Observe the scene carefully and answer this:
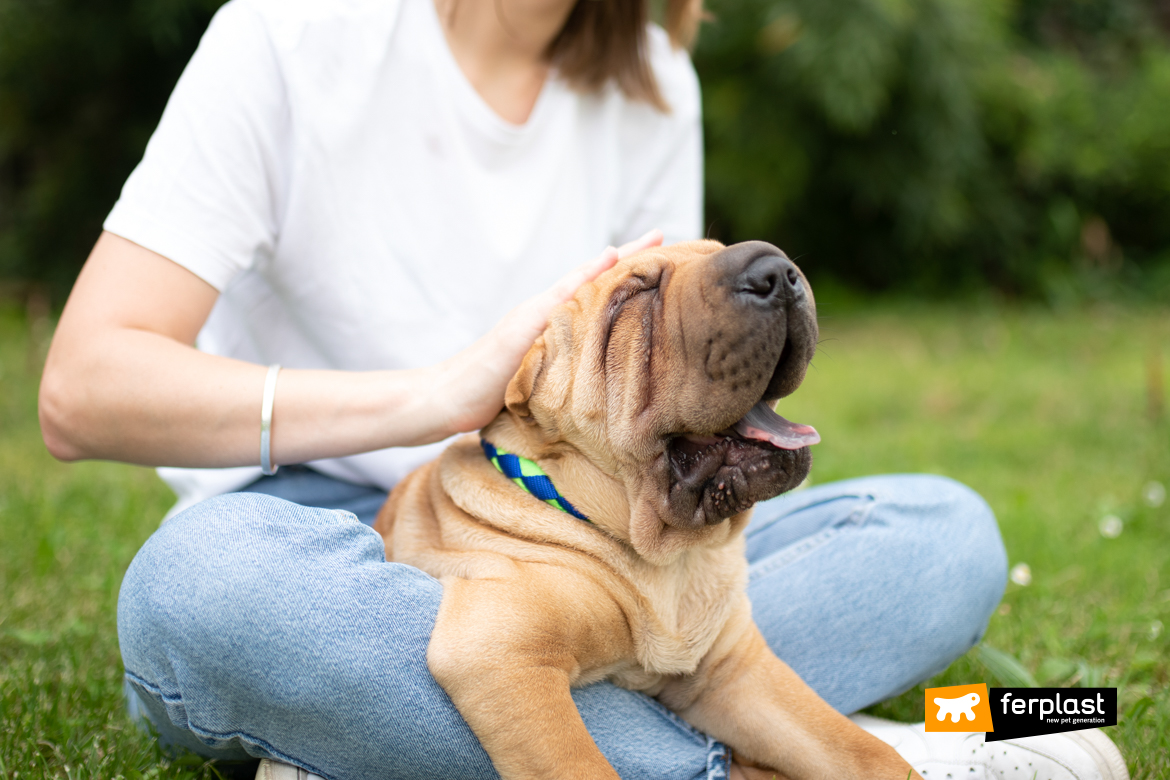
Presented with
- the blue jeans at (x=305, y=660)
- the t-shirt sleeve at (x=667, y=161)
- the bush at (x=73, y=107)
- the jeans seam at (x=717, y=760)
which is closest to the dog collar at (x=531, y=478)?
the blue jeans at (x=305, y=660)

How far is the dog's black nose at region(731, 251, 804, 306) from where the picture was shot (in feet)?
5.67

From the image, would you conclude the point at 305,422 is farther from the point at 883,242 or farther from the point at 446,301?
the point at 883,242

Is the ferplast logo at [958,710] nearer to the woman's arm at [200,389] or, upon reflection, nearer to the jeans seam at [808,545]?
the jeans seam at [808,545]

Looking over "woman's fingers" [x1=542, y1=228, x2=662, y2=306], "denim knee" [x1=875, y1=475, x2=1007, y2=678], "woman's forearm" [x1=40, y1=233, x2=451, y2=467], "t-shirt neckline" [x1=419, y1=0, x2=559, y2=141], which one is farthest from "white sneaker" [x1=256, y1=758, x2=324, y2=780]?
"t-shirt neckline" [x1=419, y1=0, x2=559, y2=141]

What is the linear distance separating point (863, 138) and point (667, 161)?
5.16m

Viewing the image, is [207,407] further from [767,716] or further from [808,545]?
[808,545]

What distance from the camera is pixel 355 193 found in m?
2.38

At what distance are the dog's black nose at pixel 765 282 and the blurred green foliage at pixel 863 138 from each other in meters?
5.22

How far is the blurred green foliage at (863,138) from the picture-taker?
6621mm

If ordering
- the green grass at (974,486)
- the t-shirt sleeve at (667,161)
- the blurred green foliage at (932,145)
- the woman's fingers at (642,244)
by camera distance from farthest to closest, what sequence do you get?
the blurred green foliage at (932,145) < the t-shirt sleeve at (667,161) < the green grass at (974,486) < the woman's fingers at (642,244)

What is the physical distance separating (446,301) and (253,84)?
0.67 m

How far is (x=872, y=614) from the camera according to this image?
223 centimetres

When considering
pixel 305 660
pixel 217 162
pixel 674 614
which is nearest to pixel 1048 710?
pixel 674 614

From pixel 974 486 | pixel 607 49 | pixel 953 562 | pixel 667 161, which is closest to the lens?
pixel 953 562
